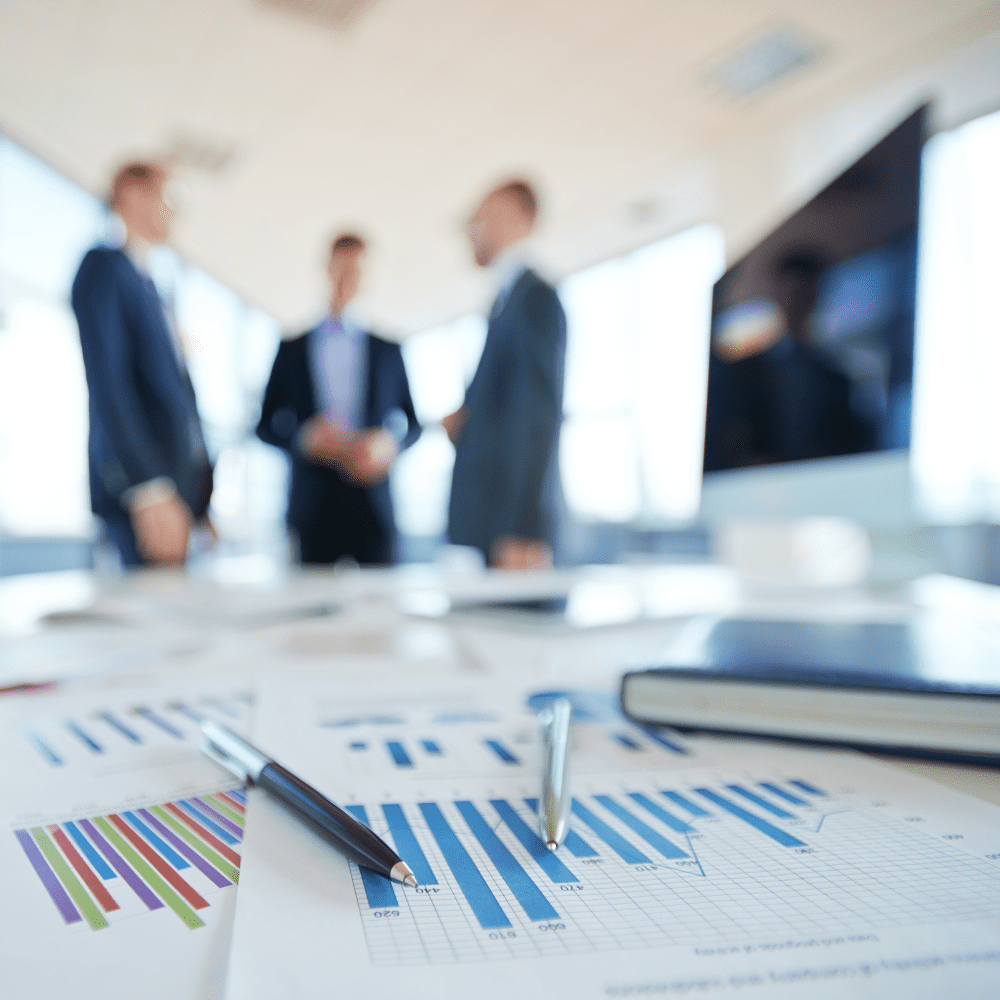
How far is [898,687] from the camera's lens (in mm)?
299

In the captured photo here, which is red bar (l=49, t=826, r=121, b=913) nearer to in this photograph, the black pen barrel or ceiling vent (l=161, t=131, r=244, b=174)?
the black pen barrel

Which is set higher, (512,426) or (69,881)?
(512,426)

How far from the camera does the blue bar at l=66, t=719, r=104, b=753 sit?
324 millimetres

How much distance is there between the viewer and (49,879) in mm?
203

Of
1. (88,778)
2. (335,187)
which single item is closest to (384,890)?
(88,778)

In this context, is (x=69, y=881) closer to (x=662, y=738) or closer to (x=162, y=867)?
(x=162, y=867)

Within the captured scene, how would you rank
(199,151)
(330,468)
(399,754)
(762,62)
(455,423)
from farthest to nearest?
(199,151), (762,62), (330,468), (455,423), (399,754)

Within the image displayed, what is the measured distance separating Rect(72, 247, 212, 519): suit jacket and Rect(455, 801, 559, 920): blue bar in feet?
4.07

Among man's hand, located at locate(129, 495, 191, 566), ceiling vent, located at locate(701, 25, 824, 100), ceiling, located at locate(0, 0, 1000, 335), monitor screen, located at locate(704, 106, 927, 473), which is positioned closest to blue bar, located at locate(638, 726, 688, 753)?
monitor screen, located at locate(704, 106, 927, 473)

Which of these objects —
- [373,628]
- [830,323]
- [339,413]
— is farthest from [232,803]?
[339,413]

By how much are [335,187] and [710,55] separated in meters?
2.31

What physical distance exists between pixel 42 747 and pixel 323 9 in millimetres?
3371

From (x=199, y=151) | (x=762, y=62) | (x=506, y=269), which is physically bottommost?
(x=506, y=269)

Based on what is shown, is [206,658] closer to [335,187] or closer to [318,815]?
[318,815]
